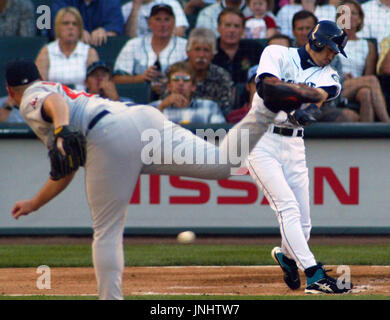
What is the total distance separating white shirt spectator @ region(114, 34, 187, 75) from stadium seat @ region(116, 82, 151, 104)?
0.23m

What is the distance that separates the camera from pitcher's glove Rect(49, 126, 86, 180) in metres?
3.98

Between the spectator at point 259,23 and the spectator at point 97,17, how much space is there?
62.3 inches

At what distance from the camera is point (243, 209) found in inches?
344

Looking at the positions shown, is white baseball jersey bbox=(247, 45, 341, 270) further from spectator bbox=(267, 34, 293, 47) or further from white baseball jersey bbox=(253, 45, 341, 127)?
spectator bbox=(267, 34, 293, 47)

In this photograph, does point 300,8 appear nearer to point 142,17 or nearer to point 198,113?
point 142,17

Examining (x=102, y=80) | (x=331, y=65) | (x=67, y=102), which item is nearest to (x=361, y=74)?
(x=331, y=65)

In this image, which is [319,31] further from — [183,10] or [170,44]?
[183,10]

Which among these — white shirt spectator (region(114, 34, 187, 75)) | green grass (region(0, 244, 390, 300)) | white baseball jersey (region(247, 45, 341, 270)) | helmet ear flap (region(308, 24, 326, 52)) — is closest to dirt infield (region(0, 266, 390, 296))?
green grass (region(0, 244, 390, 300))

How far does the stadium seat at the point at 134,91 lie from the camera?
9.05 metres

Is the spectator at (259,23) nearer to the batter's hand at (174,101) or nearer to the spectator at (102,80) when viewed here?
the batter's hand at (174,101)

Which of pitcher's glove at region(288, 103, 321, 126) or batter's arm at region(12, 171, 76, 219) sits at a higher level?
pitcher's glove at region(288, 103, 321, 126)

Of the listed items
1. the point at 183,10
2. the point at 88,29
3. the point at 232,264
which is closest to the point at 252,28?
the point at 183,10

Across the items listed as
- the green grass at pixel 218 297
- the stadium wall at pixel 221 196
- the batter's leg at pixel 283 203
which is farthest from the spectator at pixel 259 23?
the green grass at pixel 218 297
